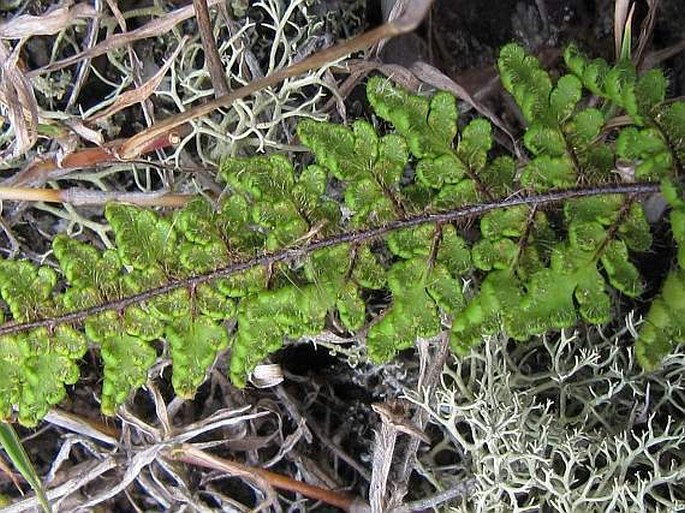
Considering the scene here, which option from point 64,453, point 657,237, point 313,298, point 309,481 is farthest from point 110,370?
point 657,237

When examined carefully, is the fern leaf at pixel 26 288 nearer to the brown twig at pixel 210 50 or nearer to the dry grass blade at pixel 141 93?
the dry grass blade at pixel 141 93

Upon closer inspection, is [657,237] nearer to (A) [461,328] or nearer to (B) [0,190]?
(A) [461,328]

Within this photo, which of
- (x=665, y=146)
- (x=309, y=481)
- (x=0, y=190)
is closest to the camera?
(x=665, y=146)

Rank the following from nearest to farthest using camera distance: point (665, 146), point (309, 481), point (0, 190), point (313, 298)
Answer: point (665, 146) < point (313, 298) < point (0, 190) < point (309, 481)

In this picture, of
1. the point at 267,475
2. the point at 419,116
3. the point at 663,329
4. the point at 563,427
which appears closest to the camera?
the point at 663,329

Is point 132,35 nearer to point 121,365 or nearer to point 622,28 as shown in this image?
point 121,365

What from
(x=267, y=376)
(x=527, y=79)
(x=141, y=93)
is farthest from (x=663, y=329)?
(x=141, y=93)

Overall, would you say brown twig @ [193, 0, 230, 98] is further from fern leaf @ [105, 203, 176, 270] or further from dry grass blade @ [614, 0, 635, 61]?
dry grass blade @ [614, 0, 635, 61]
